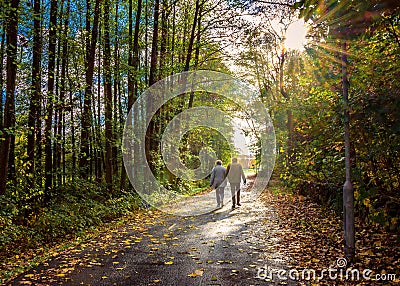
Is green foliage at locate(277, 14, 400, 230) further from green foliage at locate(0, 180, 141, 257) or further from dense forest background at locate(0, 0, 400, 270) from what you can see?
green foliage at locate(0, 180, 141, 257)

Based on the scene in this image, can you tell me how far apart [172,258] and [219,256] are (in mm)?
929

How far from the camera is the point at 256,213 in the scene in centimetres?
1405

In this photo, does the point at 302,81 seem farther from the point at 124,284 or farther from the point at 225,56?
the point at 225,56

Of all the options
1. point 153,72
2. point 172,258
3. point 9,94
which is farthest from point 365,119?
point 153,72

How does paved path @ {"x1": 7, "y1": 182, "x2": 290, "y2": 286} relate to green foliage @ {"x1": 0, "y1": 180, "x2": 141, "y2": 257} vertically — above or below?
below

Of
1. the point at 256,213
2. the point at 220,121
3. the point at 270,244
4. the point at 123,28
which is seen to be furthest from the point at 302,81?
the point at 220,121

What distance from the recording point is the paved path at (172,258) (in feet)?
19.9

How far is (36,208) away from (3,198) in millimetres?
2075

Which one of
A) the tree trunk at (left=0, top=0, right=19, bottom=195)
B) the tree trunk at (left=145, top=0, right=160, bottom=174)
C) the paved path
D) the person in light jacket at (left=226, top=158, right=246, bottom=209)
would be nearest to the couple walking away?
the person in light jacket at (left=226, top=158, right=246, bottom=209)

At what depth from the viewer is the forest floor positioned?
6.02 meters

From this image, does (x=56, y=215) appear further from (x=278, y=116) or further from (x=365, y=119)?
(x=278, y=116)

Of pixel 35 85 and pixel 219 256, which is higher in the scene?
pixel 35 85

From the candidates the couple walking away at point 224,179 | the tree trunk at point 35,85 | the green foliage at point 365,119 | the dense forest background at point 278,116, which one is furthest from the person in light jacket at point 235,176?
the tree trunk at point 35,85

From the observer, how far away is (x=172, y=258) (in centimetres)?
741
